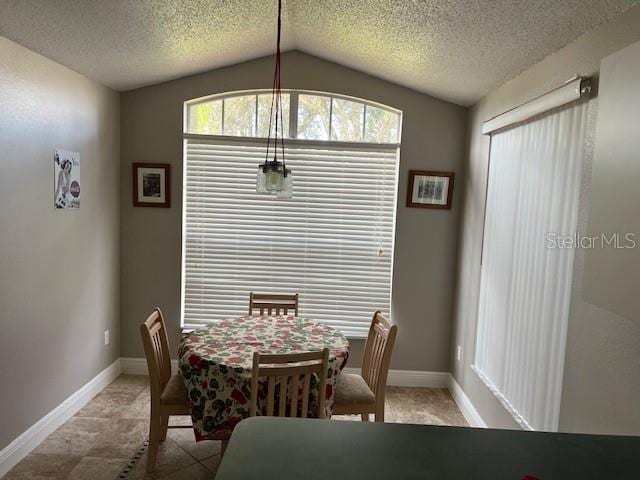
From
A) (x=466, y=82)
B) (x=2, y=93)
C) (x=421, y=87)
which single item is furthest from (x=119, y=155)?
(x=466, y=82)

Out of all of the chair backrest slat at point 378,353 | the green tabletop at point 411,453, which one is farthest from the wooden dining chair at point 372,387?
the green tabletop at point 411,453

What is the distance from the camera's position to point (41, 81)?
108 inches

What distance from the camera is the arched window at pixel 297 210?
12.8 ft

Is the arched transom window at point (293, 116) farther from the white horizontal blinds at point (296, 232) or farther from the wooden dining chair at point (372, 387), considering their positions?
the wooden dining chair at point (372, 387)

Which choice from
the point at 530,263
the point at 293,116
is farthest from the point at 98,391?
the point at 530,263

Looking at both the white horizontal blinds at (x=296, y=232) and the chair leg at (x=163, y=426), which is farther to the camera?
the white horizontal blinds at (x=296, y=232)

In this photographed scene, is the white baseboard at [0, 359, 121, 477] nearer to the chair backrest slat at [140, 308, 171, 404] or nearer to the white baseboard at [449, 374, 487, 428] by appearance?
the chair backrest slat at [140, 308, 171, 404]

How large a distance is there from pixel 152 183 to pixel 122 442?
200 cm

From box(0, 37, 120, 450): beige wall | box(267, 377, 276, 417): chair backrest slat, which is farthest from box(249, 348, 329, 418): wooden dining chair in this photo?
box(0, 37, 120, 450): beige wall

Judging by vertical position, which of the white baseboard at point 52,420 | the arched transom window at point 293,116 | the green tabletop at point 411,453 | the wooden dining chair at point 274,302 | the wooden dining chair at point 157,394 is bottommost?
the white baseboard at point 52,420

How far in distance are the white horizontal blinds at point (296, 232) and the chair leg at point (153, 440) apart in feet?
4.93

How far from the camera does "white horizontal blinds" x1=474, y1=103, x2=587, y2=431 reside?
2.15m

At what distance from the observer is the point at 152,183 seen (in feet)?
12.5

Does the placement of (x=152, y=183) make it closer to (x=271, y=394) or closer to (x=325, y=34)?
(x=325, y=34)
